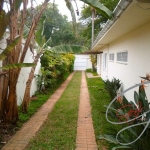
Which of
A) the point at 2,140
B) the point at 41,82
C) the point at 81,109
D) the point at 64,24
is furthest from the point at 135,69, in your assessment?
the point at 64,24

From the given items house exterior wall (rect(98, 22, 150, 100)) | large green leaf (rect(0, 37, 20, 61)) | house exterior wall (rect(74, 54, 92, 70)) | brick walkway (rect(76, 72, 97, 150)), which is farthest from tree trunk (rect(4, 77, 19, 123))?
house exterior wall (rect(74, 54, 92, 70))

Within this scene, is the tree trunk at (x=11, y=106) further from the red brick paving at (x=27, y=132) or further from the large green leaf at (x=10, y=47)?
the large green leaf at (x=10, y=47)

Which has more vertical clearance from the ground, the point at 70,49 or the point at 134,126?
the point at 70,49

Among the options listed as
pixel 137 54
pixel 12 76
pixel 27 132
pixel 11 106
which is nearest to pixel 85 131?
pixel 27 132

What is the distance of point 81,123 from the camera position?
5797mm

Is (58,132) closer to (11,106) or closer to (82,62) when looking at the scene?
(11,106)

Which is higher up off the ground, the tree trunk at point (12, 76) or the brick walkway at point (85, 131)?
the tree trunk at point (12, 76)

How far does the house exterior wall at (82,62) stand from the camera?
31078mm

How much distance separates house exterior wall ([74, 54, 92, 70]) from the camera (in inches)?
1224

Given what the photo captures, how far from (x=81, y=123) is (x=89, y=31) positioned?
81.6 ft

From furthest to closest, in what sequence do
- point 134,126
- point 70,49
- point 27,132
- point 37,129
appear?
point 70,49
point 37,129
point 27,132
point 134,126

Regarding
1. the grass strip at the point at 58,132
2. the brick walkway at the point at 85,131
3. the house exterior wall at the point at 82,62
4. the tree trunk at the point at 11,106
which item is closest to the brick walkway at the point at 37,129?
the brick walkway at the point at 85,131

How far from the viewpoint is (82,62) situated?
104 ft

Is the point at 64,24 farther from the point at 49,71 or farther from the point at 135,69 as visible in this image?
the point at 135,69
